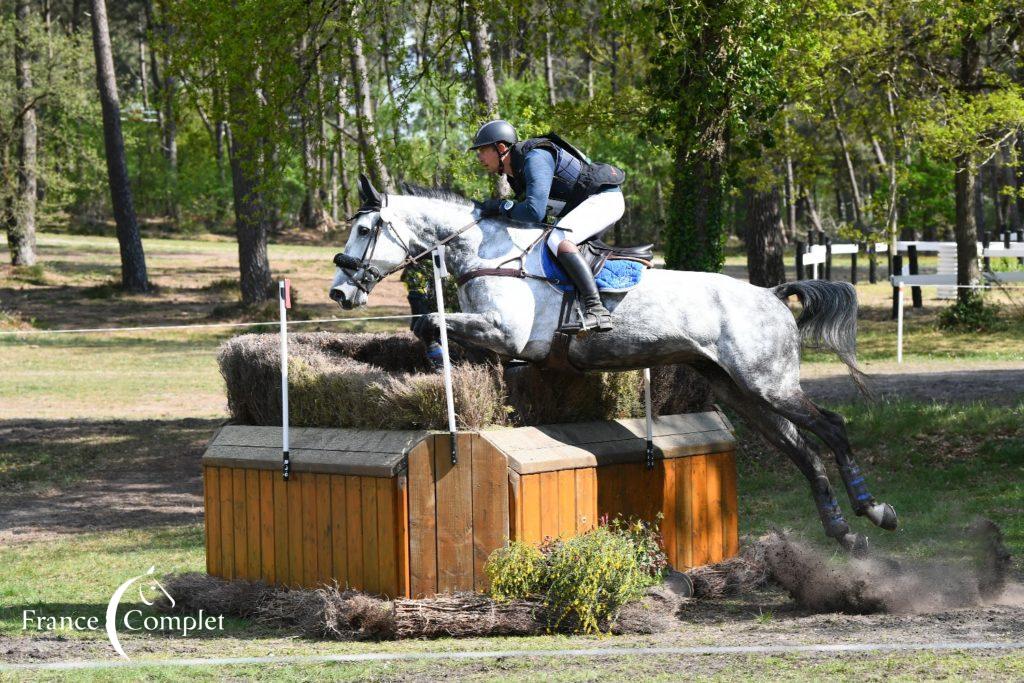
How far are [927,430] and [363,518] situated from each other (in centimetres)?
757

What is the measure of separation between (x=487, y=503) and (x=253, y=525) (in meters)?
1.64

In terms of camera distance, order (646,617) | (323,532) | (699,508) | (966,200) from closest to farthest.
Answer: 1. (646,617)
2. (323,532)
3. (699,508)
4. (966,200)

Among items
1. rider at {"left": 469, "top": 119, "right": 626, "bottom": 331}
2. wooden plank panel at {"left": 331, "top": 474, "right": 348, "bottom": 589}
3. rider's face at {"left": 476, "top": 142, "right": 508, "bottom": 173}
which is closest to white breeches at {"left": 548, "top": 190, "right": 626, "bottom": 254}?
rider at {"left": 469, "top": 119, "right": 626, "bottom": 331}

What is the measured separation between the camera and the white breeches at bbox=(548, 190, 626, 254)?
6.81m

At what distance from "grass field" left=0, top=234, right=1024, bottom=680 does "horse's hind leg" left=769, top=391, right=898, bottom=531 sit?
44.7 inches

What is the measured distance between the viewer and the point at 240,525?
7234mm

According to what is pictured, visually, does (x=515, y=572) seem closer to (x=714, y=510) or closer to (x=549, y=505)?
(x=549, y=505)

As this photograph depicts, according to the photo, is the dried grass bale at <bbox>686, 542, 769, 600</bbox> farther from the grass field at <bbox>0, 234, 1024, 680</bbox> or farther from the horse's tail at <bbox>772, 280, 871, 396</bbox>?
the horse's tail at <bbox>772, 280, 871, 396</bbox>

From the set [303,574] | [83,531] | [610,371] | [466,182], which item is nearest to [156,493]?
[83,531]

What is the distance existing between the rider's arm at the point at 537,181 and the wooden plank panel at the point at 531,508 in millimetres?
1516

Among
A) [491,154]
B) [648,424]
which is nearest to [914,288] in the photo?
[648,424]

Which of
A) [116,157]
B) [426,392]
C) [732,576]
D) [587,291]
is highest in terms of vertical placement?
[116,157]

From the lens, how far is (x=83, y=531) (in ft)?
32.9

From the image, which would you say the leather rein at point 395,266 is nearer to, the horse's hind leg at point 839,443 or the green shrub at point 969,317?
the horse's hind leg at point 839,443
